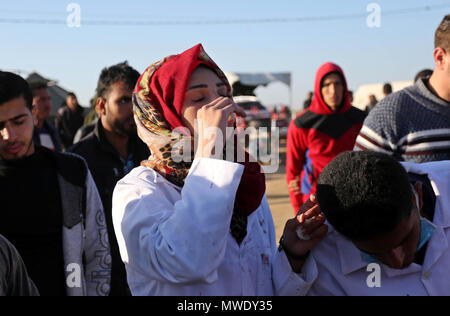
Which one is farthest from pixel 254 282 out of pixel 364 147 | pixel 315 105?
pixel 315 105

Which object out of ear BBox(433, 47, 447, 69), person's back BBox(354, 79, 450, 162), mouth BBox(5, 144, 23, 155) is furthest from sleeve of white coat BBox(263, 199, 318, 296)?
ear BBox(433, 47, 447, 69)

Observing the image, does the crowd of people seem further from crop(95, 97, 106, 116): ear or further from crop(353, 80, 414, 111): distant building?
crop(353, 80, 414, 111): distant building

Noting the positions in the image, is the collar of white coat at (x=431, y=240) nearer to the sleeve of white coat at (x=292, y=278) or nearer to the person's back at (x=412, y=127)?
the sleeve of white coat at (x=292, y=278)

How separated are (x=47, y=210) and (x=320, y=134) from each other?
3.13 m

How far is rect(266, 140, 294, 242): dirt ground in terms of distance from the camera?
8156 millimetres

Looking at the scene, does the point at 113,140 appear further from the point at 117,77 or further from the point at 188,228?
the point at 188,228

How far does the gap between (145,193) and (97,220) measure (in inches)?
44.8

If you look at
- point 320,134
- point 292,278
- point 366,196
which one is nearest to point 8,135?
point 292,278

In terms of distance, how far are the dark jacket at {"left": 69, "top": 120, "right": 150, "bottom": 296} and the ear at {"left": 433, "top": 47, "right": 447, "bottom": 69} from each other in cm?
205

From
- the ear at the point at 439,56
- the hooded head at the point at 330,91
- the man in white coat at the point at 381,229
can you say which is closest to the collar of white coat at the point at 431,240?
the man in white coat at the point at 381,229

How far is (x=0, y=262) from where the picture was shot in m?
1.83

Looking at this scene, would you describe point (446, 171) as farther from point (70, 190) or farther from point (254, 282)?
point (70, 190)

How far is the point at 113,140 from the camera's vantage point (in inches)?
142

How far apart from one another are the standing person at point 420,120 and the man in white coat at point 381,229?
0.94 metres
